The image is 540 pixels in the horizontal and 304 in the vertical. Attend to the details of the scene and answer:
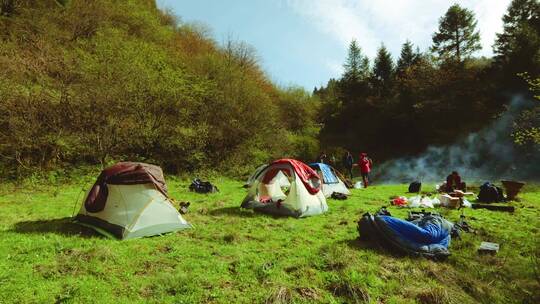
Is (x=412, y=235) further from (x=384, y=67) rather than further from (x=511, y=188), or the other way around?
(x=384, y=67)

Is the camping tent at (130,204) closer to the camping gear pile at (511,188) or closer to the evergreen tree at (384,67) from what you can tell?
the camping gear pile at (511,188)

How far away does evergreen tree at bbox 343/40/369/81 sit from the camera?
41.8 meters

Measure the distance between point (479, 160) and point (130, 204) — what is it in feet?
84.7

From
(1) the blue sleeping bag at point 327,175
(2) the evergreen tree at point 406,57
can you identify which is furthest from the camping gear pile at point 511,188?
(2) the evergreen tree at point 406,57

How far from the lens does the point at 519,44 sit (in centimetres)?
2630

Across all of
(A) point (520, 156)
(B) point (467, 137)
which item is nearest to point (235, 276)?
(A) point (520, 156)

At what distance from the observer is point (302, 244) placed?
7.31 m

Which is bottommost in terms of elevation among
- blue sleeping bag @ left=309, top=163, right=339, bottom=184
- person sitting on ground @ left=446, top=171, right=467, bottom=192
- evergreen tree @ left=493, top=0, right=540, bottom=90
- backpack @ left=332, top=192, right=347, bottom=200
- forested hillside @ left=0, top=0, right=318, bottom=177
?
backpack @ left=332, top=192, right=347, bottom=200

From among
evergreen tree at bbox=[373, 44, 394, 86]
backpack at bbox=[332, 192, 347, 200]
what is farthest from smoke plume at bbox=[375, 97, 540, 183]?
evergreen tree at bbox=[373, 44, 394, 86]

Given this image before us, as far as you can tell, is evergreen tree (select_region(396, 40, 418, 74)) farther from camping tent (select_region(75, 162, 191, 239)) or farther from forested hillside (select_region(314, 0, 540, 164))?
camping tent (select_region(75, 162, 191, 239))

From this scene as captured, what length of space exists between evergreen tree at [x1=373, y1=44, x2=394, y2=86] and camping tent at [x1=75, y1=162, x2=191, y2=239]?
119ft

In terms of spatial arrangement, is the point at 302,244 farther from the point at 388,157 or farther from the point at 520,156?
the point at 388,157

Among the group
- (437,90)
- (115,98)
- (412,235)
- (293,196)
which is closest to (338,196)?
(293,196)

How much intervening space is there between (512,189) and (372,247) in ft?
28.5
